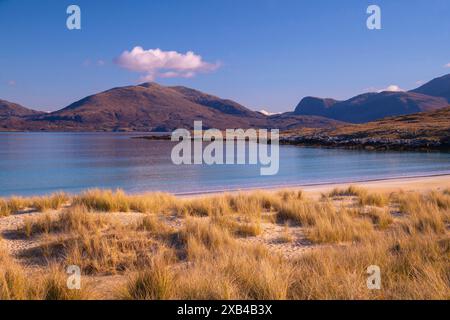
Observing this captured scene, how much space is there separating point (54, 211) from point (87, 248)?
490 cm

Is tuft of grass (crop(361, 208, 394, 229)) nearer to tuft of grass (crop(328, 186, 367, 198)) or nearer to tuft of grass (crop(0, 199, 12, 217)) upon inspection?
tuft of grass (crop(328, 186, 367, 198))

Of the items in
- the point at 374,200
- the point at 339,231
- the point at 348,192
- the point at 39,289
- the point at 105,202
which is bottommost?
the point at 348,192

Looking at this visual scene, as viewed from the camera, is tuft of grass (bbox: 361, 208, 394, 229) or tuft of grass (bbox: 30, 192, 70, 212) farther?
tuft of grass (bbox: 30, 192, 70, 212)

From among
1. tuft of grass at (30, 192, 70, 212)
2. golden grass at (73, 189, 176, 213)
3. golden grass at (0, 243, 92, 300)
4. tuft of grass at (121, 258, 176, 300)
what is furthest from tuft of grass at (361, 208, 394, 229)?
tuft of grass at (30, 192, 70, 212)

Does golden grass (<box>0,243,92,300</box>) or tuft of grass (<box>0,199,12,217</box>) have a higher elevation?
golden grass (<box>0,243,92,300</box>)

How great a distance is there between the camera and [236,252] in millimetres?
6785

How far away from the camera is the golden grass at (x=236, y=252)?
510cm

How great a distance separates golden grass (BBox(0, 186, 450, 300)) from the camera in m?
5.10

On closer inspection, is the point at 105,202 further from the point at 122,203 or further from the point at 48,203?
the point at 48,203

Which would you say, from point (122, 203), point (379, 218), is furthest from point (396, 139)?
point (122, 203)

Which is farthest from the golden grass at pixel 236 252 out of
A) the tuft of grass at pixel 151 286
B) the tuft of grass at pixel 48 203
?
the tuft of grass at pixel 48 203

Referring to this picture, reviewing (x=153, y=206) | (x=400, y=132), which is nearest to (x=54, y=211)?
(x=153, y=206)
